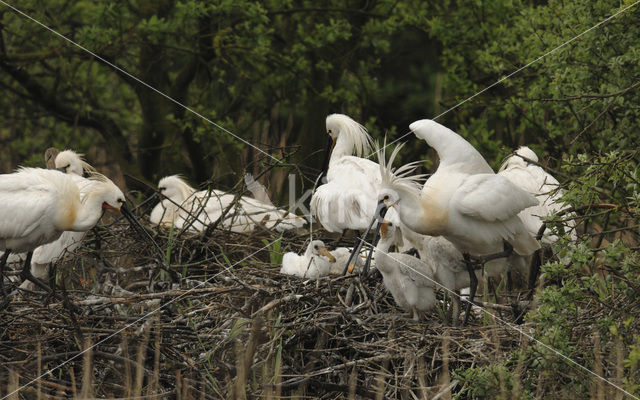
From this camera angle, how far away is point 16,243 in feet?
25.3

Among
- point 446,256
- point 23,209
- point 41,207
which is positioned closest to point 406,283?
point 446,256

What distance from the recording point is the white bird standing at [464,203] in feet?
23.6

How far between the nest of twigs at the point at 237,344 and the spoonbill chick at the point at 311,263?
22cm

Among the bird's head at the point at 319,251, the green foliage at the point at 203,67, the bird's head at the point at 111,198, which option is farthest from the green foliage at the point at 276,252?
the green foliage at the point at 203,67

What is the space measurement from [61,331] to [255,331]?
159cm

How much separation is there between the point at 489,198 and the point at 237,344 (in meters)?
2.18

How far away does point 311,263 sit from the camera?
25.2 feet

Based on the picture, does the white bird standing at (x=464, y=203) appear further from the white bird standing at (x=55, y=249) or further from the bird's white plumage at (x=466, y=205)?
the white bird standing at (x=55, y=249)

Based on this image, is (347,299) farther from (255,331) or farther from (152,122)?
(152,122)

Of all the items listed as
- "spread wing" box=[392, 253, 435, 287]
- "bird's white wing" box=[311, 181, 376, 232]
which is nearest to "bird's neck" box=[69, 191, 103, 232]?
"bird's white wing" box=[311, 181, 376, 232]

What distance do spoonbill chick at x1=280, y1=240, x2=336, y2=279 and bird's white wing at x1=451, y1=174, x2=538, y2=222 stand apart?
3.83ft

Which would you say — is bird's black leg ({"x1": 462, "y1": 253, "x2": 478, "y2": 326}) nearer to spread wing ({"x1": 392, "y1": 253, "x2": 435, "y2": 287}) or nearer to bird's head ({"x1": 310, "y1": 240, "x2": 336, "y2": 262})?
→ spread wing ({"x1": 392, "y1": 253, "x2": 435, "y2": 287})

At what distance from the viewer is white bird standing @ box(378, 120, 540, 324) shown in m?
7.19

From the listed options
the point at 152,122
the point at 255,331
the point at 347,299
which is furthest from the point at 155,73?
the point at 255,331
